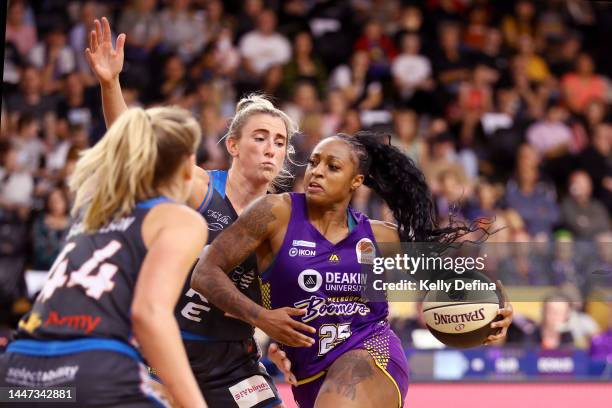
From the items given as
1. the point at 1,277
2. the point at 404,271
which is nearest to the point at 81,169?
the point at 404,271

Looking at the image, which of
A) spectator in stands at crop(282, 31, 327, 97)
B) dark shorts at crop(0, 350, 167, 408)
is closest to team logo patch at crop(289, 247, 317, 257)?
dark shorts at crop(0, 350, 167, 408)

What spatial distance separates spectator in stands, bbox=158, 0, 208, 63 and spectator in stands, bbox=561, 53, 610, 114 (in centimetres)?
470

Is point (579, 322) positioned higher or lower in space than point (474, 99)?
lower

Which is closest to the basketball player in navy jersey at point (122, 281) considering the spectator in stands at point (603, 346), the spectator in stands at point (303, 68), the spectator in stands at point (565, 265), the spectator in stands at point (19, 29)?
the spectator in stands at point (565, 265)

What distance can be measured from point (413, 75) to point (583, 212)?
2748mm

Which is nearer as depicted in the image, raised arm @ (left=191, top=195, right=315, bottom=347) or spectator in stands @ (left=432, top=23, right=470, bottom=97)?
raised arm @ (left=191, top=195, right=315, bottom=347)

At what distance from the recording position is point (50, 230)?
8.80 meters

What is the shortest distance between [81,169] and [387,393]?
1776 millimetres

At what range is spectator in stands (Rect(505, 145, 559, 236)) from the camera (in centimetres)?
1064

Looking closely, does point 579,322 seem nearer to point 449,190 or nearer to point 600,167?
point 449,190

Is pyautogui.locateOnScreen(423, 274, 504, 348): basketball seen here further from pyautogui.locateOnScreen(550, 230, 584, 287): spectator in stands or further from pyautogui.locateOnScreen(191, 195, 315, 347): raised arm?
pyautogui.locateOnScreen(550, 230, 584, 287): spectator in stands

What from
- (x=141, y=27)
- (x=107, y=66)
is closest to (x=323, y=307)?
(x=107, y=66)

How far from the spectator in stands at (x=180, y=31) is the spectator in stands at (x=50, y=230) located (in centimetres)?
324

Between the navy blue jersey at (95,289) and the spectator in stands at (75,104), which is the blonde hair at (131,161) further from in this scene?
the spectator in stands at (75,104)
